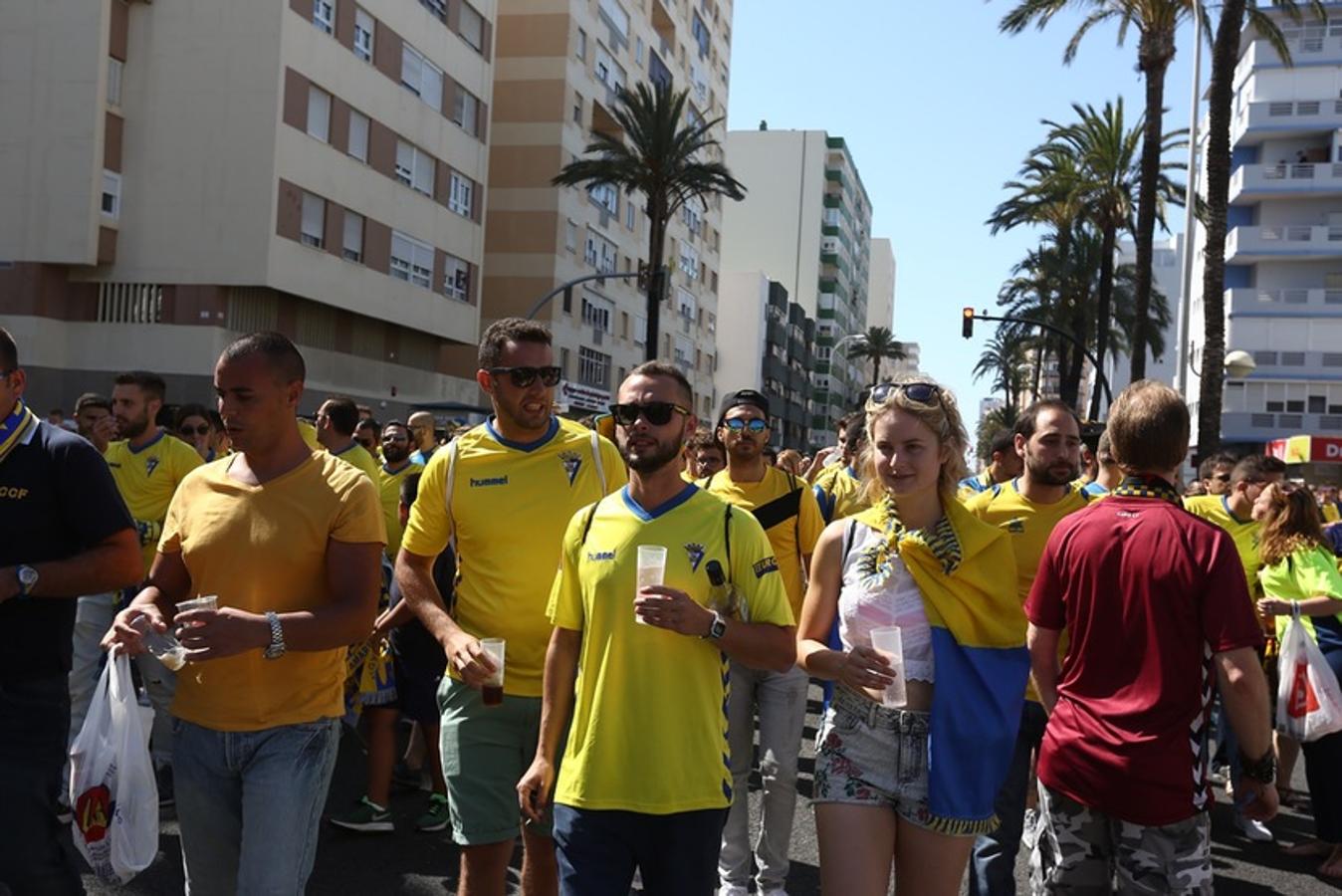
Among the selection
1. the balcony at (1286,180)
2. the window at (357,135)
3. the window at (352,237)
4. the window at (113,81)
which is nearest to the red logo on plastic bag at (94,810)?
the window at (113,81)

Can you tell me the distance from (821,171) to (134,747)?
106782mm

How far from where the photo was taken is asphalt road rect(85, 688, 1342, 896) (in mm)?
5598

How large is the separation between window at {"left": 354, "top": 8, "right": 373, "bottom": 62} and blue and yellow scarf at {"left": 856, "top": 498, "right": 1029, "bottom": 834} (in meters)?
33.3

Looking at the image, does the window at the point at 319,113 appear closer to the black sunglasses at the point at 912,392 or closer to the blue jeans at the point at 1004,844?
the blue jeans at the point at 1004,844

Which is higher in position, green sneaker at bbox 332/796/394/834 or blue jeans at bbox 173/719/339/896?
blue jeans at bbox 173/719/339/896

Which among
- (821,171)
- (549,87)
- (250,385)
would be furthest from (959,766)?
(821,171)

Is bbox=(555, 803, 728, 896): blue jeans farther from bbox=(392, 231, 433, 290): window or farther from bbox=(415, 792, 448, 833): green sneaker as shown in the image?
A: bbox=(392, 231, 433, 290): window

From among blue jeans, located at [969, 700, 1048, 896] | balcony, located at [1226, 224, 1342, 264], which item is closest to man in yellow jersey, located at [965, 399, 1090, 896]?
blue jeans, located at [969, 700, 1048, 896]

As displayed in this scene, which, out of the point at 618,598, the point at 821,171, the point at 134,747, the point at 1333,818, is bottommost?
the point at 1333,818

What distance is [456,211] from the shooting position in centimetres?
4062

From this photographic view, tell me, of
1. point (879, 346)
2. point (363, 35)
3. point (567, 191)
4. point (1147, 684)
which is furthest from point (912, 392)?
point (879, 346)

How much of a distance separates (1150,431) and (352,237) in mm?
32836

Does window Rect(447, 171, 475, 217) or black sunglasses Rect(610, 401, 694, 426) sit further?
window Rect(447, 171, 475, 217)

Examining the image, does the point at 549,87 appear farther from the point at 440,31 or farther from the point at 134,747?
the point at 134,747
